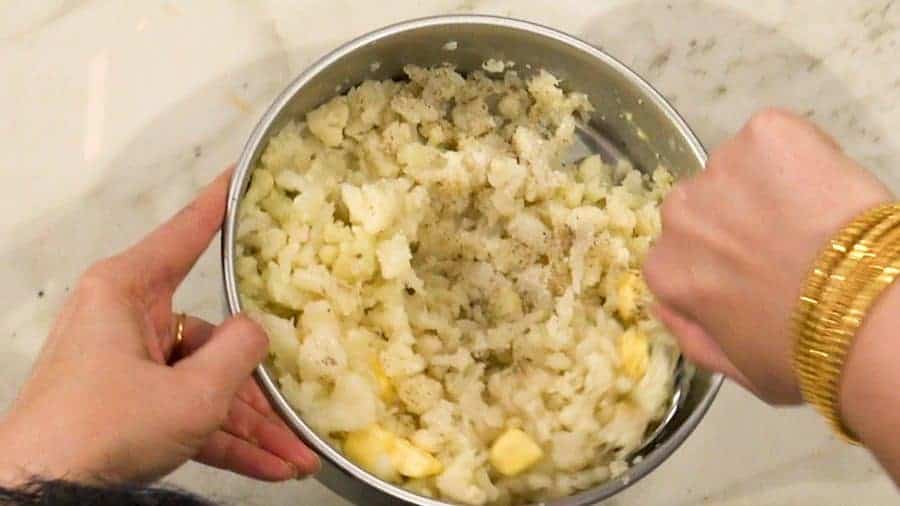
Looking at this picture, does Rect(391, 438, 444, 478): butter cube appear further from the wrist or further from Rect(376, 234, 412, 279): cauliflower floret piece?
the wrist

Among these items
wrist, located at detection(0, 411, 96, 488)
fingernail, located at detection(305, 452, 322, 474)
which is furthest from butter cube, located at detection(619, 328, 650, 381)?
Result: wrist, located at detection(0, 411, 96, 488)

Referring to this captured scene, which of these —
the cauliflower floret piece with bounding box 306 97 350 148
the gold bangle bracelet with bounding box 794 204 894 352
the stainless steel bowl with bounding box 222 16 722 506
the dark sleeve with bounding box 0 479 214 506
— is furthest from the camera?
the cauliflower floret piece with bounding box 306 97 350 148

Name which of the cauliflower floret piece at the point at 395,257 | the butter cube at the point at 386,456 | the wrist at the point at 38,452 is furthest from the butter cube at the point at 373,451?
the wrist at the point at 38,452

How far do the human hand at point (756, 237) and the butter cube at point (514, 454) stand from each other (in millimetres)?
167

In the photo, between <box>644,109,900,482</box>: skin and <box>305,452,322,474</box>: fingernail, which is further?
<box>305,452,322,474</box>: fingernail

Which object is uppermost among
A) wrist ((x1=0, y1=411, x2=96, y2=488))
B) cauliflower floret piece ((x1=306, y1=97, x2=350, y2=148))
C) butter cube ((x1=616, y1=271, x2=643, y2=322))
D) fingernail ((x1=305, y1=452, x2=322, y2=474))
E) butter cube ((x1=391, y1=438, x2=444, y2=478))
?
cauliflower floret piece ((x1=306, y1=97, x2=350, y2=148))

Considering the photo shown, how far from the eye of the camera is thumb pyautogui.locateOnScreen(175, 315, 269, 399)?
0.54 meters

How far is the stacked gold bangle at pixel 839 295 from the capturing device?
43 centimetres

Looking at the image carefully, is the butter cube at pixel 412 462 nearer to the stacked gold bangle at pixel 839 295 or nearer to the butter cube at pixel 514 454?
the butter cube at pixel 514 454

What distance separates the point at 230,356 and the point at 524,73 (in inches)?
14.0

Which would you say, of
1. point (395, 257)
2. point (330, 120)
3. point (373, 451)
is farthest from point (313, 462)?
point (330, 120)

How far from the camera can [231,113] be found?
0.82 meters

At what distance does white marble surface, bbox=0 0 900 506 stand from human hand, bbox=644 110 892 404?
1.01 ft

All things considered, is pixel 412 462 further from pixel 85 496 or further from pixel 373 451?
pixel 85 496
